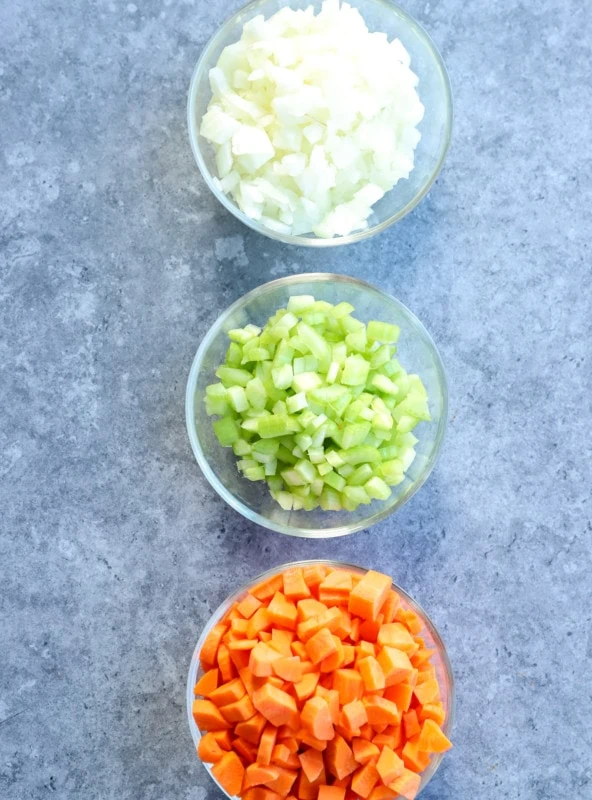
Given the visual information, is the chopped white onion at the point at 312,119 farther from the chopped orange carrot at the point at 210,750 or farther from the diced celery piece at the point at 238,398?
the chopped orange carrot at the point at 210,750

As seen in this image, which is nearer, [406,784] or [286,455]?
[406,784]

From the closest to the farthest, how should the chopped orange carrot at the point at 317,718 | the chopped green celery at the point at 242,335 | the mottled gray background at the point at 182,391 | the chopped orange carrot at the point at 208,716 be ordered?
the chopped orange carrot at the point at 317,718, the chopped orange carrot at the point at 208,716, the chopped green celery at the point at 242,335, the mottled gray background at the point at 182,391

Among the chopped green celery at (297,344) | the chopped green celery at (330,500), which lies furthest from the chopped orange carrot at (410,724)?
the chopped green celery at (297,344)

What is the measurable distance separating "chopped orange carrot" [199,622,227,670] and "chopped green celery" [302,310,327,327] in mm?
663

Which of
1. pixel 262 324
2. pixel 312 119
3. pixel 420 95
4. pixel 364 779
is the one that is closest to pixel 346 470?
pixel 262 324

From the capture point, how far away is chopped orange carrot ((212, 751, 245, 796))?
1731mm

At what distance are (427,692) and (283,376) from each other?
0.70 m

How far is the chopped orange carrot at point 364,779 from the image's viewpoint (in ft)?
5.58

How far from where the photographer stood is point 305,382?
1764 millimetres

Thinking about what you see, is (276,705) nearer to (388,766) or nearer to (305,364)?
(388,766)

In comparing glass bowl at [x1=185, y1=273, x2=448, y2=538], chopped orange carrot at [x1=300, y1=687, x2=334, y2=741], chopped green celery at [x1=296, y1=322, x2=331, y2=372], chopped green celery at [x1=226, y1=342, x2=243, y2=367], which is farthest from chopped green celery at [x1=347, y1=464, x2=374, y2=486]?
chopped orange carrot at [x1=300, y1=687, x2=334, y2=741]

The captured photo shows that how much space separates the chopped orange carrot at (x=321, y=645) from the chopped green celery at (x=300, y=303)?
25.9 inches

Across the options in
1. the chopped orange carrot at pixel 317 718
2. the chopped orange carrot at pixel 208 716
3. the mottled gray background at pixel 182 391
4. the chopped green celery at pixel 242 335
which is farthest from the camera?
the mottled gray background at pixel 182 391

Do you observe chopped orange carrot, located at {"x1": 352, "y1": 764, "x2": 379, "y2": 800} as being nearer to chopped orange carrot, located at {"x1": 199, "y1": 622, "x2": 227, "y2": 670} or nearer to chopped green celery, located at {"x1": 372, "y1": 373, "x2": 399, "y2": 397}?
chopped orange carrot, located at {"x1": 199, "y1": 622, "x2": 227, "y2": 670}
